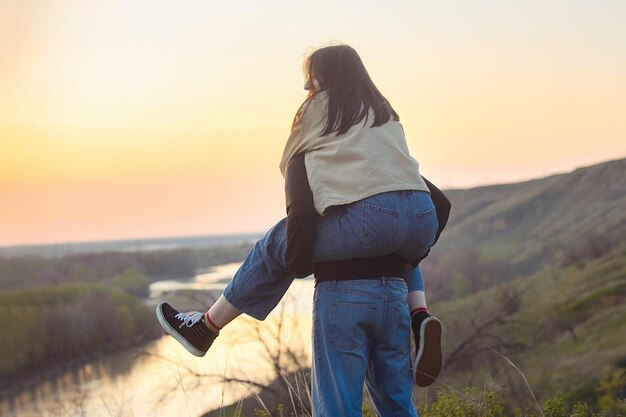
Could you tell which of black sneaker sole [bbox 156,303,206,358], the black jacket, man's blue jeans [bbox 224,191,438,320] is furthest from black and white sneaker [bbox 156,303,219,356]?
the black jacket

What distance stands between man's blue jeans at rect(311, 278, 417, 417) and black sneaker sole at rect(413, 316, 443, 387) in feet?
0.24

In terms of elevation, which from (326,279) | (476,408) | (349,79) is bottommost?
(476,408)

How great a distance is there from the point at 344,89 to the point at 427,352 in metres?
0.97

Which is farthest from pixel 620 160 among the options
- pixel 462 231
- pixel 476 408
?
pixel 476 408

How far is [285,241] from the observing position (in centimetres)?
243

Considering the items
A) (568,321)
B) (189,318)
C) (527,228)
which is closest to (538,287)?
(568,321)

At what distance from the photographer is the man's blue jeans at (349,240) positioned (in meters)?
2.35

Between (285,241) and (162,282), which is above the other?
(285,241)

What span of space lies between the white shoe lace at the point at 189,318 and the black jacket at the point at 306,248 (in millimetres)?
431

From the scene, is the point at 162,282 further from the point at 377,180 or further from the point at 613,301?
the point at 377,180

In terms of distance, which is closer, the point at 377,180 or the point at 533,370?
the point at 377,180

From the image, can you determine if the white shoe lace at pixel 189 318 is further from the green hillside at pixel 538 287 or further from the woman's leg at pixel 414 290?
the green hillside at pixel 538 287

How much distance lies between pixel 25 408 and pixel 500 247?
159 ft

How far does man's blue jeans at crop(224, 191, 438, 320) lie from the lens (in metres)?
2.35
